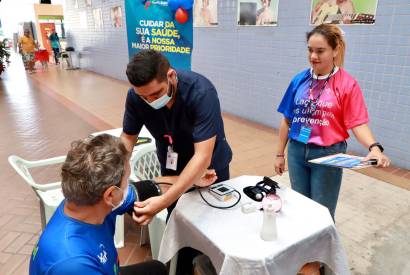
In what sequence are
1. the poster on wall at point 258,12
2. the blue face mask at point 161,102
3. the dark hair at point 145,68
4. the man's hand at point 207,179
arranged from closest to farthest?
the dark hair at point 145,68 → the blue face mask at point 161,102 → the man's hand at point 207,179 → the poster on wall at point 258,12

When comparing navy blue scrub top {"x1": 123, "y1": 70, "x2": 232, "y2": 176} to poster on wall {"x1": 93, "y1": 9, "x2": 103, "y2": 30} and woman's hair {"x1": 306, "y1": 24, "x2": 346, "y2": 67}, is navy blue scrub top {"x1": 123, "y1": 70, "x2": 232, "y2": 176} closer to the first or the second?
woman's hair {"x1": 306, "y1": 24, "x2": 346, "y2": 67}

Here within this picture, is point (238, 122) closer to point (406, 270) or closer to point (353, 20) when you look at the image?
point (353, 20)

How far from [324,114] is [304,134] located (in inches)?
6.1

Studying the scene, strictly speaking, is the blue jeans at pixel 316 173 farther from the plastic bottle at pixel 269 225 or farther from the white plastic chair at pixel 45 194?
the white plastic chair at pixel 45 194

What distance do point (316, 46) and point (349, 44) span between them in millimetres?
2246

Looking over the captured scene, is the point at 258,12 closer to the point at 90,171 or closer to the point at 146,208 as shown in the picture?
the point at 146,208

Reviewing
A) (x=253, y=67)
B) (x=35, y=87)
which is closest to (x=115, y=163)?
(x=253, y=67)

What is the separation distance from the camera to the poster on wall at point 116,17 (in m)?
8.75

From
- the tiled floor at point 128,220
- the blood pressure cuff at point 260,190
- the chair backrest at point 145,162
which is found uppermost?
the blood pressure cuff at point 260,190

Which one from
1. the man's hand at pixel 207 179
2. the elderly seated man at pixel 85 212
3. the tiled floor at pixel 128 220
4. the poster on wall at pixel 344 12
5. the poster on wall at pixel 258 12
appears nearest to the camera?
the elderly seated man at pixel 85 212

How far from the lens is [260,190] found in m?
1.59

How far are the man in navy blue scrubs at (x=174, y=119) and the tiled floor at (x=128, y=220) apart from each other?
0.97 m

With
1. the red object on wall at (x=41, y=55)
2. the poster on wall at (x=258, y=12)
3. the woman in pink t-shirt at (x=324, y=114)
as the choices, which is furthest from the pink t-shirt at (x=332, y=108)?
the red object on wall at (x=41, y=55)

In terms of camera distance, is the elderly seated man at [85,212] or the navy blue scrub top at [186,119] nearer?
the elderly seated man at [85,212]
